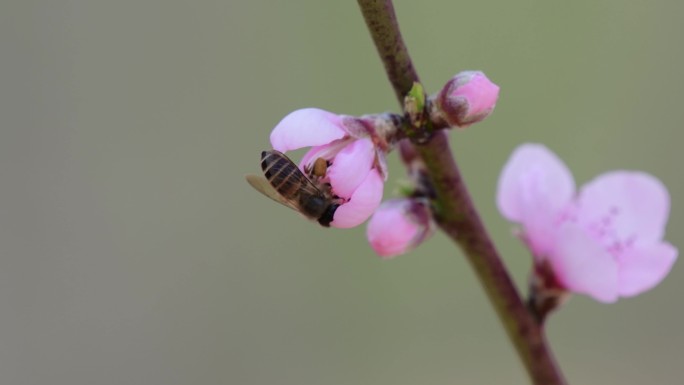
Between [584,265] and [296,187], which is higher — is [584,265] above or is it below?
below

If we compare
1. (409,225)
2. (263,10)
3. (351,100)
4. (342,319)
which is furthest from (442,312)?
(409,225)

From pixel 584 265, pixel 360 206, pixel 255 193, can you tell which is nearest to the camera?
pixel 360 206

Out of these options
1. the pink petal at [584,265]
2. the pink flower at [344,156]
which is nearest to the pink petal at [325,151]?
the pink flower at [344,156]

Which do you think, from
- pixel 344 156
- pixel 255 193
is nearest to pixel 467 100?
pixel 344 156

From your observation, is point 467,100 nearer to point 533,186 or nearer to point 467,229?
point 467,229

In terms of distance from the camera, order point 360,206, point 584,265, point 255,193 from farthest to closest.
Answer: point 255,193
point 584,265
point 360,206

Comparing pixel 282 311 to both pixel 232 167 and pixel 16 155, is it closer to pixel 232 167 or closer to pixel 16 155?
pixel 232 167

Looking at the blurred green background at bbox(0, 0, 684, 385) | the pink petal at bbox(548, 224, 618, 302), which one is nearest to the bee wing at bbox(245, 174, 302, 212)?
the pink petal at bbox(548, 224, 618, 302)

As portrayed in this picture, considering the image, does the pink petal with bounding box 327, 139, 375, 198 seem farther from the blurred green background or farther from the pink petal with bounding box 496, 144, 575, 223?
the blurred green background
